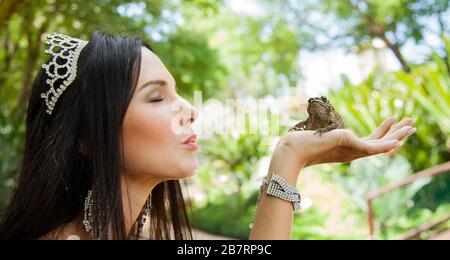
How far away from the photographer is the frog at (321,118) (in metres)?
1.44

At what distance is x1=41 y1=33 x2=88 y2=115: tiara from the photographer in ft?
4.50

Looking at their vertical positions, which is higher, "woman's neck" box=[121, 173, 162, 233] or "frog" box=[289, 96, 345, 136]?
"frog" box=[289, 96, 345, 136]

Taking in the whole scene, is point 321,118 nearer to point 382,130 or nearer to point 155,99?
point 382,130

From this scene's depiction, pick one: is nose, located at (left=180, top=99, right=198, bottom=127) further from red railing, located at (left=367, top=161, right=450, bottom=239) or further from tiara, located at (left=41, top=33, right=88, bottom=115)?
red railing, located at (left=367, top=161, right=450, bottom=239)

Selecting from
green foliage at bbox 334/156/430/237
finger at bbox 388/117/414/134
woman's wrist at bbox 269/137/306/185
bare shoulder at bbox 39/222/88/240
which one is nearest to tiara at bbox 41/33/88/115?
bare shoulder at bbox 39/222/88/240

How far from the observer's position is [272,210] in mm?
1298

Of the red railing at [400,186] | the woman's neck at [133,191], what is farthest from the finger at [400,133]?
the red railing at [400,186]

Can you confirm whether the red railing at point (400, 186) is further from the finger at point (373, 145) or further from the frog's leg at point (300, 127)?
the finger at point (373, 145)

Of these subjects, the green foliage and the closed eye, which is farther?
the green foliage

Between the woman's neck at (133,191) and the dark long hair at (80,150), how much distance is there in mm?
88

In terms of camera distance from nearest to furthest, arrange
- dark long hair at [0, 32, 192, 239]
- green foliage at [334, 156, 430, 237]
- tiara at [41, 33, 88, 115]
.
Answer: dark long hair at [0, 32, 192, 239], tiara at [41, 33, 88, 115], green foliage at [334, 156, 430, 237]
